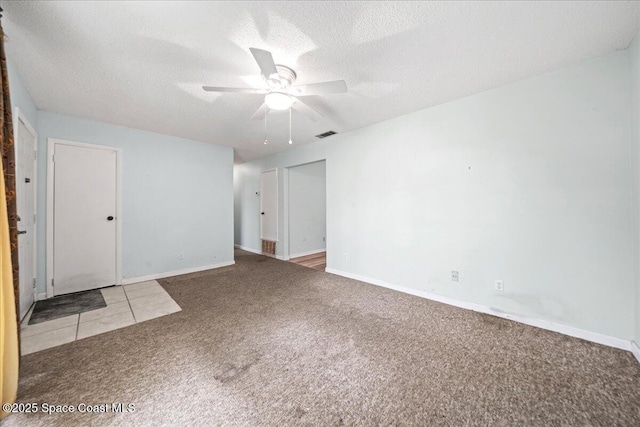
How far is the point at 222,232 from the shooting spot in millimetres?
4750

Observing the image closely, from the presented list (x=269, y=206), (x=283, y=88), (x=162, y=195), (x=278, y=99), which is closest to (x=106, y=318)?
(x=162, y=195)

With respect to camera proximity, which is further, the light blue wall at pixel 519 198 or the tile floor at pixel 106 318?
the tile floor at pixel 106 318

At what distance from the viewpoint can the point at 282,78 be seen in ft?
6.91

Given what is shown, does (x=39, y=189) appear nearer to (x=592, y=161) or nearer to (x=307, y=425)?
(x=307, y=425)

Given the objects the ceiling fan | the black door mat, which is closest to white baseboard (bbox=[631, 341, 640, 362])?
the ceiling fan

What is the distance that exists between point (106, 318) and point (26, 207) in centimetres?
157

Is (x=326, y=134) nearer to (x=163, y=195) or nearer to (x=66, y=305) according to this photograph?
(x=163, y=195)

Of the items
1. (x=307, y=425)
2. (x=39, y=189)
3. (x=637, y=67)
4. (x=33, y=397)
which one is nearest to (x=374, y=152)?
(x=637, y=67)

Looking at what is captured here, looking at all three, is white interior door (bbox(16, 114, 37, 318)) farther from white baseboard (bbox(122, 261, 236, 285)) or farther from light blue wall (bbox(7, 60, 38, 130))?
white baseboard (bbox(122, 261, 236, 285))

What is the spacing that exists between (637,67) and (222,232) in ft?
18.1

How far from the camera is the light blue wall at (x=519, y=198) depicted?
1.97 metres

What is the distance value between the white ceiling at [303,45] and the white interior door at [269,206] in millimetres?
2677

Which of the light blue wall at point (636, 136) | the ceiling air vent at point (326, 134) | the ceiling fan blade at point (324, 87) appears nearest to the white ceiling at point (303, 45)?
the light blue wall at point (636, 136)

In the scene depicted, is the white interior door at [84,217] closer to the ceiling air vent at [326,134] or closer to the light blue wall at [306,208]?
the light blue wall at [306,208]
